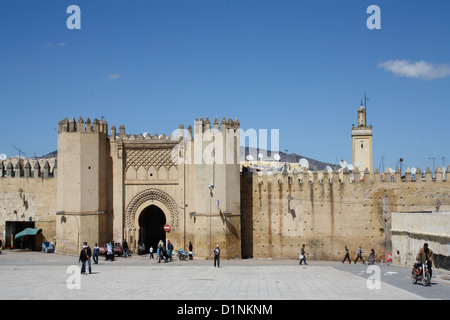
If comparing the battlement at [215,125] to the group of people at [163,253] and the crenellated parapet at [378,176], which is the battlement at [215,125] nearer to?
the crenellated parapet at [378,176]

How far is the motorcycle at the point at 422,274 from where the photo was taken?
14.5 m

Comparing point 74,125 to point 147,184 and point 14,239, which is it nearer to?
point 147,184

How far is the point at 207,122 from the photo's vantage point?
25.1 metres

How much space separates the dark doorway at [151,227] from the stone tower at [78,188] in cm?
239

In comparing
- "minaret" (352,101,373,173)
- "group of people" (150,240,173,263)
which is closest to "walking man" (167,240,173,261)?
"group of people" (150,240,173,263)

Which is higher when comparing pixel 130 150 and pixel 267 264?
pixel 130 150

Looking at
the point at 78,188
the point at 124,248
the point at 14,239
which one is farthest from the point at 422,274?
the point at 14,239

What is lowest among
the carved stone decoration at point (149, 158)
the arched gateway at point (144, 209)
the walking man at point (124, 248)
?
the walking man at point (124, 248)

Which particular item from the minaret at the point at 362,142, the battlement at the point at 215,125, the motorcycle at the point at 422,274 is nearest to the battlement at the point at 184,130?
the battlement at the point at 215,125

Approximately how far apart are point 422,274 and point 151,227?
1658 cm

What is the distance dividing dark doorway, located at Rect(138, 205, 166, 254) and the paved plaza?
3.95 meters
